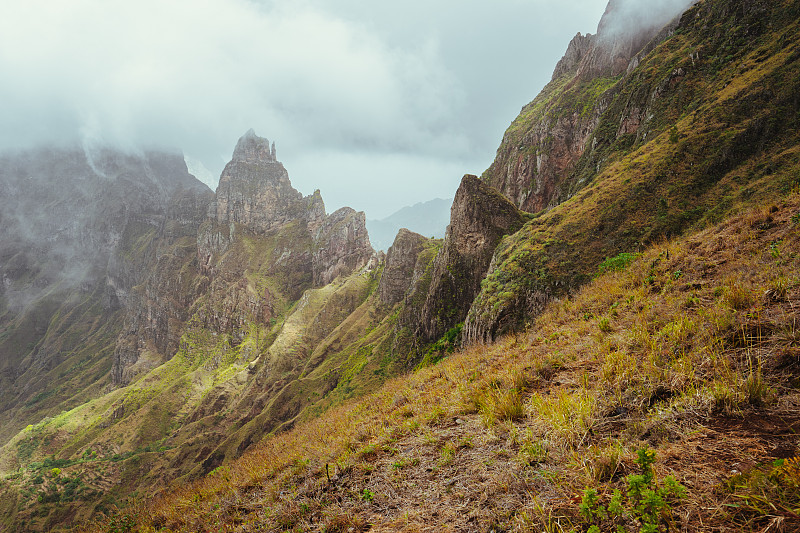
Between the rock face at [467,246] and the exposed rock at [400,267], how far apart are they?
37.6 meters

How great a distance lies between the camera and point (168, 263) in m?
188

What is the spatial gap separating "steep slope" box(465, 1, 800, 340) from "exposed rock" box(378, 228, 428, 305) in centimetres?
5255

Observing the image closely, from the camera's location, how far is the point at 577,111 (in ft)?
188

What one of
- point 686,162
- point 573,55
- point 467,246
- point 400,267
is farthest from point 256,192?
point 686,162

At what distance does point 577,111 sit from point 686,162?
43.1 metres

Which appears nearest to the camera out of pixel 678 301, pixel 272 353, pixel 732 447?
pixel 732 447

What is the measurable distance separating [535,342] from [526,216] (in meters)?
34.0

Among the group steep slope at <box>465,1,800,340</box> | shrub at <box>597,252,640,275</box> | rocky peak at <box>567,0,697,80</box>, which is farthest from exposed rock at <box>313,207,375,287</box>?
shrub at <box>597,252,640,275</box>

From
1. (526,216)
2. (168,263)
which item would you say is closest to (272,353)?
(526,216)

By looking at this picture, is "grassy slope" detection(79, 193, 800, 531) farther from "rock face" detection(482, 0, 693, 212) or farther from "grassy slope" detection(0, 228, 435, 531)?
"rock face" detection(482, 0, 693, 212)

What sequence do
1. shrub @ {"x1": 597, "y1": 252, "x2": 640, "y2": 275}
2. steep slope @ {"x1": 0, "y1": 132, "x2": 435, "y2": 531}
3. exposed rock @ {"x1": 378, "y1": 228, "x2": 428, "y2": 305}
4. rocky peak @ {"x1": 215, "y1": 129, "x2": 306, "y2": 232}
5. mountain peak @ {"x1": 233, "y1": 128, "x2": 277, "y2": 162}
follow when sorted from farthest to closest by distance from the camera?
1. mountain peak @ {"x1": 233, "y1": 128, "x2": 277, "y2": 162}
2. rocky peak @ {"x1": 215, "y1": 129, "x2": 306, "y2": 232}
3. exposed rock @ {"x1": 378, "y1": 228, "x2": 428, "y2": 305}
4. steep slope @ {"x1": 0, "y1": 132, "x2": 435, "y2": 531}
5. shrub @ {"x1": 597, "y1": 252, "x2": 640, "y2": 275}

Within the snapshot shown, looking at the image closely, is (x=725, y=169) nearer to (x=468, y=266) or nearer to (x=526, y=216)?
(x=526, y=216)

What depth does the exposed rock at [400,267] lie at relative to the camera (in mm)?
84250

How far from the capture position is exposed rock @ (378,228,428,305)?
276 feet
